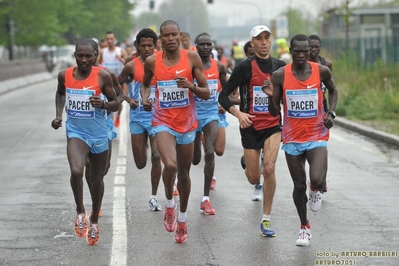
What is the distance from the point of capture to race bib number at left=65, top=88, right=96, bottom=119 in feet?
29.1

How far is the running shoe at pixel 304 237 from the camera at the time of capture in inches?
346

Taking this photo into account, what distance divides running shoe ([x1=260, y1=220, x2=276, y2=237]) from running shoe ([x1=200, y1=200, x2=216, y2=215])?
1.33 m

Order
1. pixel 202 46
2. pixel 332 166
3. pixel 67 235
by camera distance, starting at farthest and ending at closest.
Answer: pixel 332 166 → pixel 202 46 → pixel 67 235

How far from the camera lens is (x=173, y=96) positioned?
902 cm

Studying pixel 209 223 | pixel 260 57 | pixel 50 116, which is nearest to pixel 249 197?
pixel 209 223

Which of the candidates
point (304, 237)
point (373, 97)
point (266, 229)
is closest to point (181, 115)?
point (266, 229)

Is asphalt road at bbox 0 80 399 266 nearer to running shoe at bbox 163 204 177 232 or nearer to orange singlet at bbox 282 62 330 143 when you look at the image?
running shoe at bbox 163 204 177 232

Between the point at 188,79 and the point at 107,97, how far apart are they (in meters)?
0.76

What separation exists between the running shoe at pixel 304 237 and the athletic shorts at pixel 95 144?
1.93 meters

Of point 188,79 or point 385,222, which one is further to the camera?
point 385,222

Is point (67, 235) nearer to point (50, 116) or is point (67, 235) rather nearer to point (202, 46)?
point (202, 46)

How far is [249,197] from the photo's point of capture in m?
Result: 11.8

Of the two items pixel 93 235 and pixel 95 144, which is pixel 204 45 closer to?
pixel 95 144

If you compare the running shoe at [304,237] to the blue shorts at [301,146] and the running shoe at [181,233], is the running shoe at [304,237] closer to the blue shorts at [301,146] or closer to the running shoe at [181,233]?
the blue shorts at [301,146]
